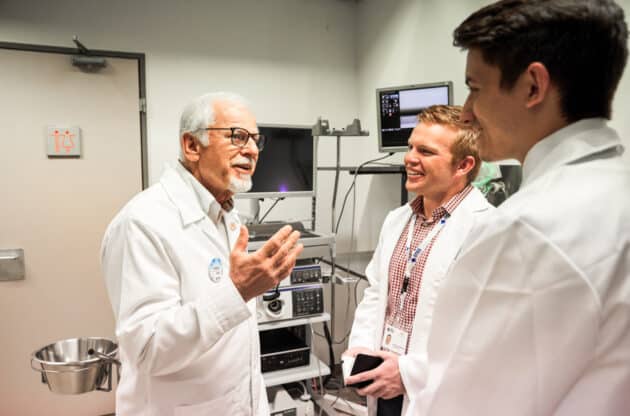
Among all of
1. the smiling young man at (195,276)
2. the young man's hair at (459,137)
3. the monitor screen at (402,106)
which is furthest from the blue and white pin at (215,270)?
the monitor screen at (402,106)

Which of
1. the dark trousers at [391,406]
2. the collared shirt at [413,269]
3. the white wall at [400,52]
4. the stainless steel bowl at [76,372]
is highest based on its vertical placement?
the white wall at [400,52]

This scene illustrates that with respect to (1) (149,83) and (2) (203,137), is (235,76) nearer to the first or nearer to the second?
(1) (149,83)

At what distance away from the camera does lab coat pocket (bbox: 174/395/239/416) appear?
1.08 meters

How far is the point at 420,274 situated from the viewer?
50.6 inches

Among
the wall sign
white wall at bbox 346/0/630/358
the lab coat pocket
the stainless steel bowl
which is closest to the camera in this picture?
the lab coat pocket

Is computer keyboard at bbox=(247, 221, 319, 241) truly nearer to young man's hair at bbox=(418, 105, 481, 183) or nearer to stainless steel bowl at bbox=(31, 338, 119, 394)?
stainless steel bowl at bbox=(31, 338, 119, 394)

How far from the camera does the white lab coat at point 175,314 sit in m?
0.91

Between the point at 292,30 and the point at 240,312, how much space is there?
2552 millimetres

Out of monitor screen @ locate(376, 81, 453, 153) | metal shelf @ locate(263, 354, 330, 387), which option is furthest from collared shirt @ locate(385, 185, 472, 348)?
metal shelf @ locate(263, 354, 330, 387)

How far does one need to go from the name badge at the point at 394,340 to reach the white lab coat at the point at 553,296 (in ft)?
2.18

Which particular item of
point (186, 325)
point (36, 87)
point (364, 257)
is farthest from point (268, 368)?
point (36, 87)

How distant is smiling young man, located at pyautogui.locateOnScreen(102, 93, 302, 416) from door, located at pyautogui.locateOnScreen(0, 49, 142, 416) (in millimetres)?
1541

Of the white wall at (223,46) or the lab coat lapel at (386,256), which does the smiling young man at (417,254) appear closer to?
the lab coat lapel at (386,256)

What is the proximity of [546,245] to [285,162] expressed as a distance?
6.37 feet
